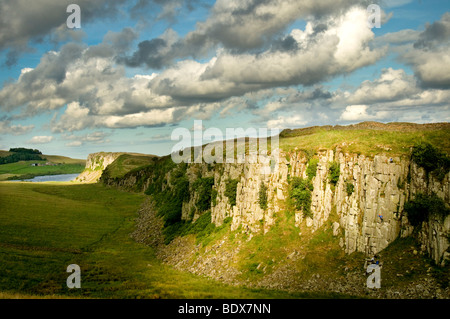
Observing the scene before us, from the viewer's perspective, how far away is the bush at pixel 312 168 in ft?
165

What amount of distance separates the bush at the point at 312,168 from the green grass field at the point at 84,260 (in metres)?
20.2

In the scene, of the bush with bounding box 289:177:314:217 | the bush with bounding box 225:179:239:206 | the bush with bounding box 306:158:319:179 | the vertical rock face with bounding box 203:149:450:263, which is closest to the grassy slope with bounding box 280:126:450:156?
the vertical rock face with bounding box 203:149:450:263

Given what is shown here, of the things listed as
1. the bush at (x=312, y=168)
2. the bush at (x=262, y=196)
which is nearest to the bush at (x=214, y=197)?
the bush at (x=262, y=196)

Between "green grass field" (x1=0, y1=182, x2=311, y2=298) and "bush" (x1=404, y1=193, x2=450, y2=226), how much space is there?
16.3 metres

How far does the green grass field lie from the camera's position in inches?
1522

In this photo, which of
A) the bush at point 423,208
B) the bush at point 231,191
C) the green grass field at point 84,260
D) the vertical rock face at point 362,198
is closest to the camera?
the bush at point 423,208

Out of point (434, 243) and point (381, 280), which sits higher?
point (434, 243)

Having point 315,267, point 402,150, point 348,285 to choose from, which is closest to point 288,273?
point 315,267

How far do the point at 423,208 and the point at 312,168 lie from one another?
17.5 meters

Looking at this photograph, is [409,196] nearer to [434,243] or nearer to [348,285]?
[434,243]

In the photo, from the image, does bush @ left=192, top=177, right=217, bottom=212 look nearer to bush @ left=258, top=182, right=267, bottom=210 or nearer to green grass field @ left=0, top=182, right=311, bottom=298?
green grass field @ left=0, top=182, right=311, bottom=298

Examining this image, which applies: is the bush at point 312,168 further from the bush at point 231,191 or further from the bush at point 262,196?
the bush at point 231,191
